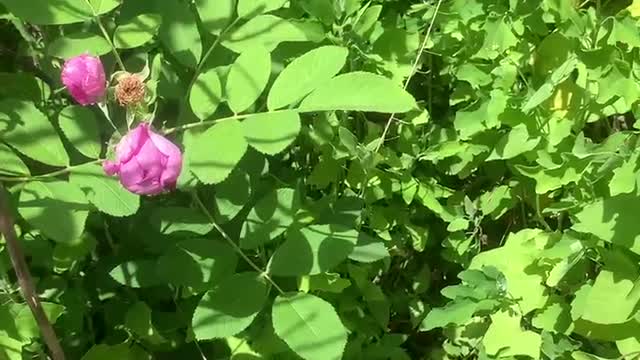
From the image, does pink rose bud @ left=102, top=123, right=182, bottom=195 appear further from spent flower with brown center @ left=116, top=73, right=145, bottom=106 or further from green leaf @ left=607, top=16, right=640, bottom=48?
green leaf @ left=607, top=16, right=640, bottom=48

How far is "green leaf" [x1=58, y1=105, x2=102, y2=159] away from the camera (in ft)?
3.94

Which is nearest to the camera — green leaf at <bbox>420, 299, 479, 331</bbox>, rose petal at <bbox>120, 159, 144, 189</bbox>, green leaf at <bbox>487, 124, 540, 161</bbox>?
rose petal at <bbox>120, 159, 144, 189</bbox>

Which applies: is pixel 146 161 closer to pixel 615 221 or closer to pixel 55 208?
pixel 55 208

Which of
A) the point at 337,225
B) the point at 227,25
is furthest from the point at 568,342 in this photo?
the point at 227,25

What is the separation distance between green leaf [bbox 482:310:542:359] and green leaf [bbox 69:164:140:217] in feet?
1.88

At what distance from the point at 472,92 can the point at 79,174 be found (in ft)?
2.41

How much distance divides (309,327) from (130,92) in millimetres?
360

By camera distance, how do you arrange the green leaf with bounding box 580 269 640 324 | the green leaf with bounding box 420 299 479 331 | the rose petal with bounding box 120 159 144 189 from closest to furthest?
the rose petal with bounding box 120 159 144 189
the green leaf with bounding box 580 269 640 324
the green leaf with bounding box 420 299 479 331

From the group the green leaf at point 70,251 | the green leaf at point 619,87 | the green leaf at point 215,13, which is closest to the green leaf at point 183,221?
the green leaf at point 70,251

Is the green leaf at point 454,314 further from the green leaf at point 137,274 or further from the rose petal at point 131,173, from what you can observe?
the rose petal at point 131,173

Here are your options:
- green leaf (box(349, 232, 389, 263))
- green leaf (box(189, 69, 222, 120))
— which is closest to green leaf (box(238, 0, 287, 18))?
green leaf (box(189, 69, 222, 120))

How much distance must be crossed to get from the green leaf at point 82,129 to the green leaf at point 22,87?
8.4 inches

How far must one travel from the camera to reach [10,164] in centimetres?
115

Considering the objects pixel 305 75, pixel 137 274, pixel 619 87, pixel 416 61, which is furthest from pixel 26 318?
pixel 619 87
